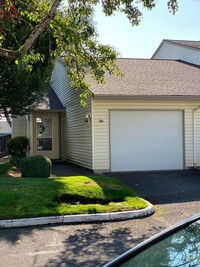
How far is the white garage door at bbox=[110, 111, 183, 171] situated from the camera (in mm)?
14273

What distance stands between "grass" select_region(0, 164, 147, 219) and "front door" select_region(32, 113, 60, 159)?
9692 millimetres

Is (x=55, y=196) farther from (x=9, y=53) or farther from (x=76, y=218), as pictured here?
(x=9, y=53)

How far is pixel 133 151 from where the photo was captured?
1443 centimetres

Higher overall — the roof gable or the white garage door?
the roof gable

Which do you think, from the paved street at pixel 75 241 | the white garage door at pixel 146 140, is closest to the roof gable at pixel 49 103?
the white garage door at pixel 146 140

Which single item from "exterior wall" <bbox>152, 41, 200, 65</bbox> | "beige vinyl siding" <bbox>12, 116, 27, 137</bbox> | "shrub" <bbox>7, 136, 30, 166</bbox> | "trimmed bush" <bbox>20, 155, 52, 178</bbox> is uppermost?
"exterior wall" <bbox>152, 41, 200, 65</bbox>

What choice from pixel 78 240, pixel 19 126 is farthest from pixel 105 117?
pixel 19 126

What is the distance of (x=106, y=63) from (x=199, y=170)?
643 centimetres

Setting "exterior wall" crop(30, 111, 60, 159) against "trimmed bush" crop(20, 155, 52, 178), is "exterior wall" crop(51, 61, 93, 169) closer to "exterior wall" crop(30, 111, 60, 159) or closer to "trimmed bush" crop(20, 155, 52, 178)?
"exterior wall" crop(30, 111, 60, 159)

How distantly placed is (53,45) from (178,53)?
12.2 metres

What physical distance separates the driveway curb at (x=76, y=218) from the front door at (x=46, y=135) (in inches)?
488

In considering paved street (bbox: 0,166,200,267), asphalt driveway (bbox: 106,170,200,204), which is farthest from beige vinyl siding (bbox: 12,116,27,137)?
paved street (bbox: 0,166,200,267)

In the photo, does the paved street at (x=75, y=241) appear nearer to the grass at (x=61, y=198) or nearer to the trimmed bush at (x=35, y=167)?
the grass at (x=61, y=198)

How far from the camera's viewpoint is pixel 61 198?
8.71 metres
